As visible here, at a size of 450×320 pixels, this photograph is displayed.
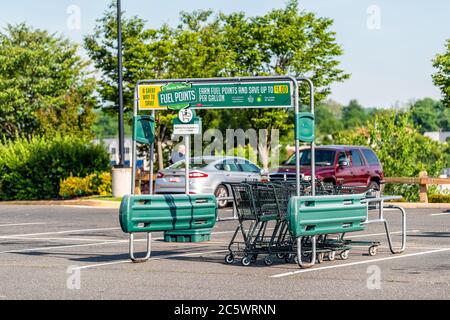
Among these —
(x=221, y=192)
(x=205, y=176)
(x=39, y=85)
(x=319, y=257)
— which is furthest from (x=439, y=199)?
(x=39, y=85)

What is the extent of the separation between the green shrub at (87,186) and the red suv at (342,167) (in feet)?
24.3

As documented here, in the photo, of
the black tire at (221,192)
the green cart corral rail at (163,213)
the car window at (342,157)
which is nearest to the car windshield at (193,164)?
the black tire at (221,192)

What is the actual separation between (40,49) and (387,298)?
42.0 m

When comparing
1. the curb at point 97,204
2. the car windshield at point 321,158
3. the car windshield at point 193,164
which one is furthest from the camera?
the car windshield at point 321,158

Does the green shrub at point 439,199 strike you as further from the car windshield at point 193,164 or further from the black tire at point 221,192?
the car windshield at point 193,164

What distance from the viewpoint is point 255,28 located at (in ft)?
145

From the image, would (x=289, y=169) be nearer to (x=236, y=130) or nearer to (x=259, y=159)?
(x=259, y=159)

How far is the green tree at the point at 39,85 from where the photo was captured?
45.6 meters

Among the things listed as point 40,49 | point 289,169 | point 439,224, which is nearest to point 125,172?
point 289,169

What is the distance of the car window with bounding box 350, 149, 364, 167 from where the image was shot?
2880 cm

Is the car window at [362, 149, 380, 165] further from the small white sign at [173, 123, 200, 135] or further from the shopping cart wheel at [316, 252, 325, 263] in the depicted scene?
the shopping cart wheel at [316, 252, 325, 263]

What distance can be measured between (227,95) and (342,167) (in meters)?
14.6
